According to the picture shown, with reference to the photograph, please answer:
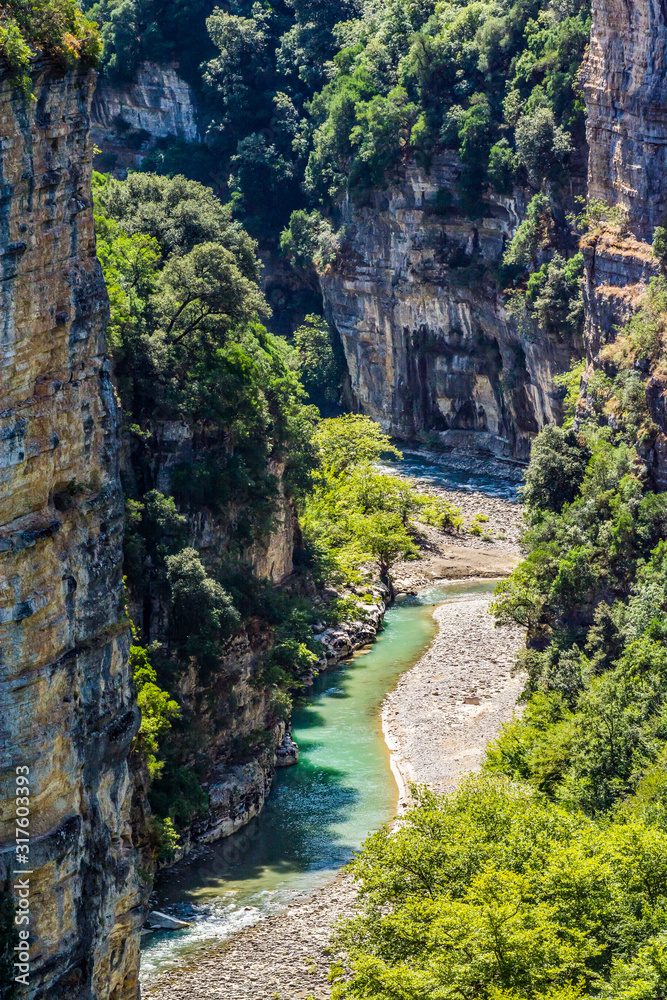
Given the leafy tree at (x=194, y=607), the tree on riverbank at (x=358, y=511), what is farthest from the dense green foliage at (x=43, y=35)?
the tree on riverbank at (x=358, y=511)

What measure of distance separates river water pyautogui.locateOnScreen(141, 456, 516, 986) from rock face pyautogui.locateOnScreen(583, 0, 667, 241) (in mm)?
21312

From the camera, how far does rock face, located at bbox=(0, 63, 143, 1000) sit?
2627 cm

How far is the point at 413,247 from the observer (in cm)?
8625

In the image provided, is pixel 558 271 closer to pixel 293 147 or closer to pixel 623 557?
pixel 623 557

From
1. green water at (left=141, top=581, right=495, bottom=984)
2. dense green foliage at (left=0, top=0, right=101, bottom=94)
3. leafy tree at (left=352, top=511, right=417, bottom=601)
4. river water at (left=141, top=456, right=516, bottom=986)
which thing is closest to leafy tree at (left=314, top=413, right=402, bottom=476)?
leafy tree at (left=352, top=511, right=417, bottom=601)

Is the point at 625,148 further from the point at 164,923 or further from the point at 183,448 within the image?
the point at 164,923

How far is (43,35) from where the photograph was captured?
26.8 m

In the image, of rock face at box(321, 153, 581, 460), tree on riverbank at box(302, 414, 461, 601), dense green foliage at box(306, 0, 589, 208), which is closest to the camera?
tree on riverbank at box(302, 414, 461, 601)

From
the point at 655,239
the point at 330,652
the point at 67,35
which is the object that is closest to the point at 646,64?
the point at 655,239

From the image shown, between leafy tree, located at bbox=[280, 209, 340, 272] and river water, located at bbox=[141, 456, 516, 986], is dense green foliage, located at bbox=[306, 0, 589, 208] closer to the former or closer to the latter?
leafy tree, located at bbox=[280, 209, 340, 272]

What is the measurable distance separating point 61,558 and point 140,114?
84535 mm

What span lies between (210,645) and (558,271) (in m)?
35.0

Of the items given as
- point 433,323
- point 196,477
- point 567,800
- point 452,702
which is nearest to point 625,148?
point 452,702

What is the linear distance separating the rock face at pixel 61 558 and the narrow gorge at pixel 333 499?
0.09 m
